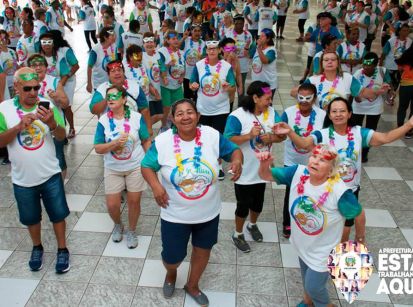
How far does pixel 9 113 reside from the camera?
3248 millimetres

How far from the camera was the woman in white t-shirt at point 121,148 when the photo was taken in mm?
3643

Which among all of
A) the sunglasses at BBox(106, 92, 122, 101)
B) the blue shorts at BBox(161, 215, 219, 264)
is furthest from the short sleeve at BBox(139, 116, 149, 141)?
the blue shorts at BBox(161, 215, 219, 264)

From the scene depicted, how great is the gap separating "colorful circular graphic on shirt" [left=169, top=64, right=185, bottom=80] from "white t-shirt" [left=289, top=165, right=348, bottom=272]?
11.8ft

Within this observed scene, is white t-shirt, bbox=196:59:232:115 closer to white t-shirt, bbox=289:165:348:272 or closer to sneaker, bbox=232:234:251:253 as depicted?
sneaker, bbox=232:234:251:253

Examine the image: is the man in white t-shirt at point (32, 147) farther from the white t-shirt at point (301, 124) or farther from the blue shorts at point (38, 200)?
the white t-shirt at point (301, 124)

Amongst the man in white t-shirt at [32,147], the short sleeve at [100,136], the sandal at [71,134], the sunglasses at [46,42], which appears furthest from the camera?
the sandal at [71,134]

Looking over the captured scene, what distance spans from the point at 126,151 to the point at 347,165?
1.84m

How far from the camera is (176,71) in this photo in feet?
19.8

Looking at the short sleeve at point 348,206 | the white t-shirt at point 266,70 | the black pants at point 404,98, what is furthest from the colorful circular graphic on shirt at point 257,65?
the short sleeve at point 348,206

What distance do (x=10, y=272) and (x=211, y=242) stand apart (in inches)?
71.9

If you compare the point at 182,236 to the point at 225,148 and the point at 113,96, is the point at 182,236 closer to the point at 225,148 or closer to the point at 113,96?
the point at 225,148

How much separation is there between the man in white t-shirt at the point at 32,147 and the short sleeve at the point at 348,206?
210 centimetres

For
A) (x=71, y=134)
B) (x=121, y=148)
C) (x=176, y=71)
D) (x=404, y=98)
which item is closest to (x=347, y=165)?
(x=121, y=148)

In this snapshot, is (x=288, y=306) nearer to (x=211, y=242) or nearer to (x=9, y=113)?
(x=211, y=242)
